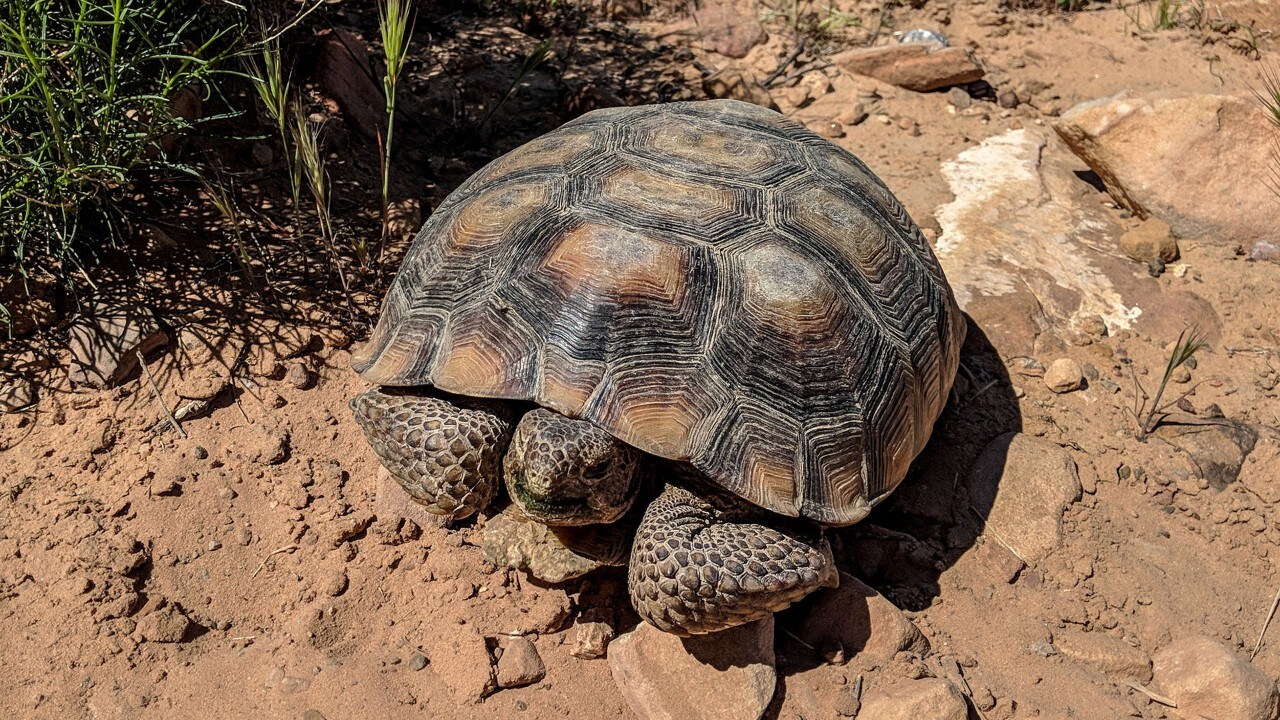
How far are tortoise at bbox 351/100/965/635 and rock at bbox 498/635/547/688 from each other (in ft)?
1.20

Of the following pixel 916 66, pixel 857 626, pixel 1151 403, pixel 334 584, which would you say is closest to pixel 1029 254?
pixel 1151 403

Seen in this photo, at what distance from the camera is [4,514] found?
106 inches

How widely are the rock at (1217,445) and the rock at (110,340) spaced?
369cm

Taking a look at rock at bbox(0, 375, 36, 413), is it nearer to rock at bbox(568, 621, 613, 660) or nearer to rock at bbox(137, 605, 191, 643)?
rock at bbox(137, 605, 191, 643)

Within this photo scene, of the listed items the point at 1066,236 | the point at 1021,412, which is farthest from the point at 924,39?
the point at 1021,412

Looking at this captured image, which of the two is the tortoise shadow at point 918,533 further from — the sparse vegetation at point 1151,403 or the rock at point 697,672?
the sparse vegetation at point 1151,403

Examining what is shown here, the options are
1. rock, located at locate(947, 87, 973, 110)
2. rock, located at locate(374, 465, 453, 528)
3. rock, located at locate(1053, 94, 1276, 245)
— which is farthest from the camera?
rock, located at locate(947, 87, 973, 110)

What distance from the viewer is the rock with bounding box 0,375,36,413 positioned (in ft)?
9.47

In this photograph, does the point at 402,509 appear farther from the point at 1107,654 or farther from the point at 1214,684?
the point at 1214,684

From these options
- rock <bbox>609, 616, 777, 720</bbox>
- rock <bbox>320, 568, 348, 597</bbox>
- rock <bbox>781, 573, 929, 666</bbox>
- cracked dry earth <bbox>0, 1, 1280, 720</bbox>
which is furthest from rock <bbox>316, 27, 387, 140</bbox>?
rock <bbox>781, 573, 929, 666</bbox>

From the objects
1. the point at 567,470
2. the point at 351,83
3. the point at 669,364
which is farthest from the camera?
the point at 351,83

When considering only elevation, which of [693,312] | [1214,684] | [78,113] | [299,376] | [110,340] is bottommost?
[1214,684]

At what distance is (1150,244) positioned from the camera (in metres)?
4.27

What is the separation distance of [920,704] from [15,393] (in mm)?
2858
